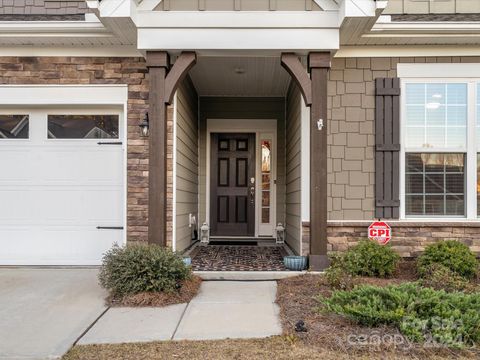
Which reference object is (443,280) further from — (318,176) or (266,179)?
(266,179)

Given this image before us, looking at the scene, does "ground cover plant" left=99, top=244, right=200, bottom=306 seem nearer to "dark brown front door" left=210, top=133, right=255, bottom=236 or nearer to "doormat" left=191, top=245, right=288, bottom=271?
"doormat" left=191, top=245, right=288, bottom=271

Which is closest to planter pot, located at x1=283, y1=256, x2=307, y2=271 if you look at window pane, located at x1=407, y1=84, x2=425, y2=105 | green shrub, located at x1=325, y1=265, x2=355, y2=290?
green shrub, located at x1=325, y1=265, x2=355, y2=290

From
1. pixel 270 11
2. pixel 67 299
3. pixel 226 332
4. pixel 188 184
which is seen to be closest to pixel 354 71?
pixel 270 11

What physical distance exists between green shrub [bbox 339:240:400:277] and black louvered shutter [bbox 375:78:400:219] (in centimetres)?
75

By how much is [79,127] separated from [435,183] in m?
4.79


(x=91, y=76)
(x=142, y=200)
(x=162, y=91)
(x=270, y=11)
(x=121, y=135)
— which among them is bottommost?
(x=142, y=200)

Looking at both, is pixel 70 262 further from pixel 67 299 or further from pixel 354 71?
pixel 354 71

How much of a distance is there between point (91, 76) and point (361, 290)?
423 centimetres

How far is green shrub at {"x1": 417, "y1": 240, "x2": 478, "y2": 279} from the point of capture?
4.66 metres

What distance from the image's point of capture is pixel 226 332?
329cm

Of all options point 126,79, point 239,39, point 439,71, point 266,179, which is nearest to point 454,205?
point 439,71

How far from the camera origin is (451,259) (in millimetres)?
4688

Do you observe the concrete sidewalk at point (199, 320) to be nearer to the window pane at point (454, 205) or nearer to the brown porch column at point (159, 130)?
the brown porch column at point (159, 130)

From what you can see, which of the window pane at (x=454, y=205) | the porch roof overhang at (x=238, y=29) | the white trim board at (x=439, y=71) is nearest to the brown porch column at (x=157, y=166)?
the porch roof overhang at (x=238, y=29)
